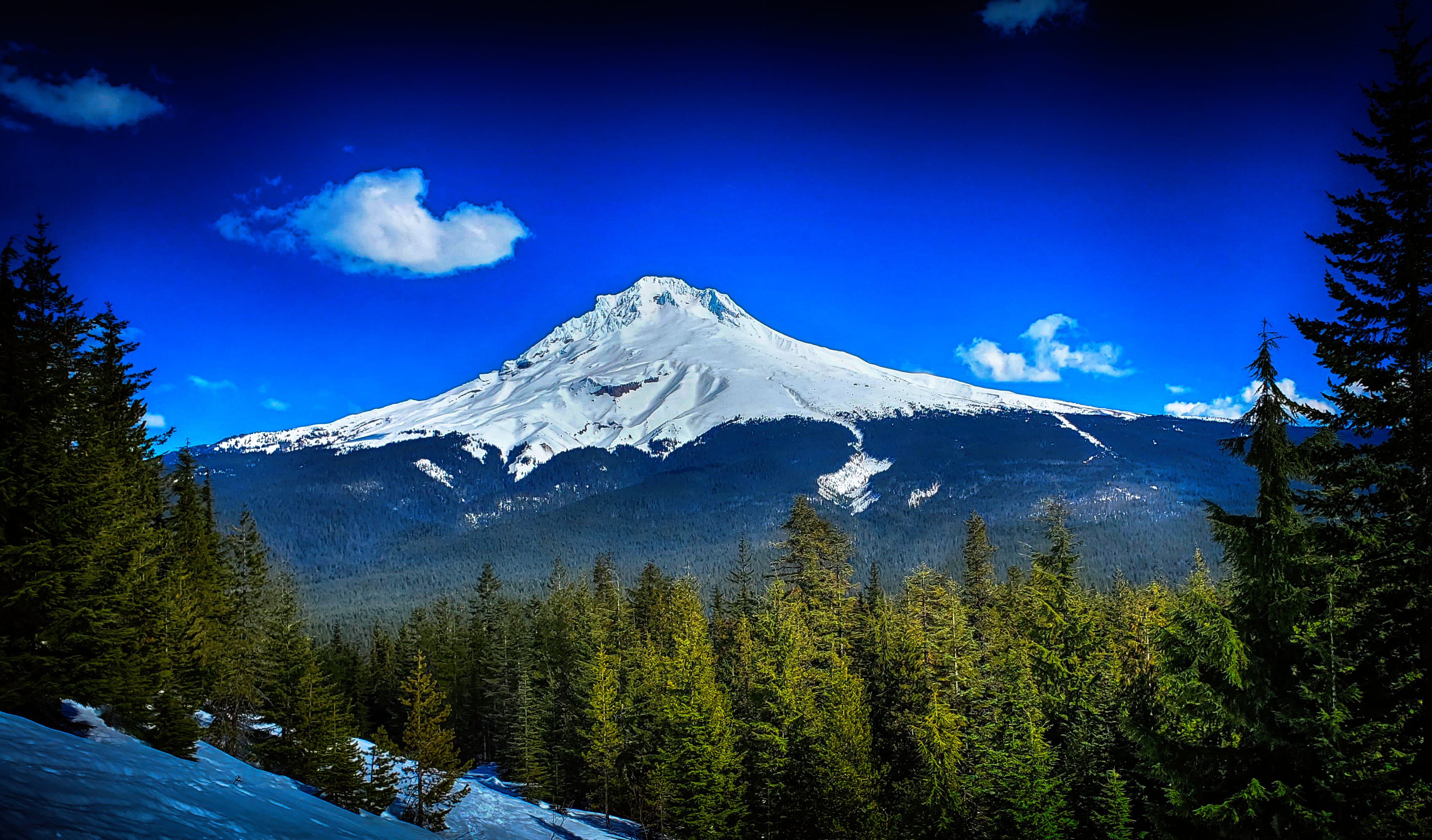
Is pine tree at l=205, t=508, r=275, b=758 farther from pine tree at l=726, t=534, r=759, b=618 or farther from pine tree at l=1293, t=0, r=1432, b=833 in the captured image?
pine tree at l=1293, t=0, r=1432, b=833

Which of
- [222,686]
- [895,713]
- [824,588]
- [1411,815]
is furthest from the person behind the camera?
[824,588]

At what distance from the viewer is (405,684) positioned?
31734 millimetres

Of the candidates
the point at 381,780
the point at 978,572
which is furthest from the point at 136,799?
the point at 978,572

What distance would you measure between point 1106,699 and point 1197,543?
187055 millimetres

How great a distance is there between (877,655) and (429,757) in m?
21.0

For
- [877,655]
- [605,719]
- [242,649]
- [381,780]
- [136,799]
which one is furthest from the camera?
[605,719]

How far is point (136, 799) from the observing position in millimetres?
6699

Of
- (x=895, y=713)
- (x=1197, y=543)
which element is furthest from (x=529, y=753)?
(x=1197, y=543)

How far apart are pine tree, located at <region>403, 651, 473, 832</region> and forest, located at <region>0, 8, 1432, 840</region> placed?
0.22 meters

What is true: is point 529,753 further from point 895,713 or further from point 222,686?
point 895,713

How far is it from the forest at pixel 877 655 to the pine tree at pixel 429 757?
0.22m

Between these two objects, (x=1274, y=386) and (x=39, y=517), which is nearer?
(x=1274, y=386)

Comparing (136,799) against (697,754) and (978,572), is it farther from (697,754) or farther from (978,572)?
(978,572)

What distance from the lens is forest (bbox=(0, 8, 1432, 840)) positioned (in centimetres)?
1146
